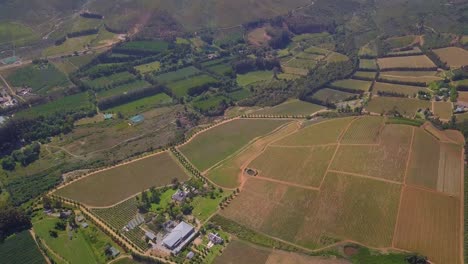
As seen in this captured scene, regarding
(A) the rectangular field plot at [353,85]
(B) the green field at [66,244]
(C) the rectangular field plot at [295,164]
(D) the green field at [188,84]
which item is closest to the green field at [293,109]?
(A) the rectangular field plot at [353,85]

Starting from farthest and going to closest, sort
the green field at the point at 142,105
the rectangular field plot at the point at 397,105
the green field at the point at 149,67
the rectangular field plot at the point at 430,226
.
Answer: the green field at the point at 149,67, the green field at the point at 142,105, the rectangular field plot at the point at 397,105, the rectangular field plot at the point at 430,226

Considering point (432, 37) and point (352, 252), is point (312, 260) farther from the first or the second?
point (432, 37)

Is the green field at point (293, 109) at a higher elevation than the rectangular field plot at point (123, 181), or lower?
lower

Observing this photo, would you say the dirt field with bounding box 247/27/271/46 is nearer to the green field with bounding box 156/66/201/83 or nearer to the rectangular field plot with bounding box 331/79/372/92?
the green field with bounding box 156/66/201/83

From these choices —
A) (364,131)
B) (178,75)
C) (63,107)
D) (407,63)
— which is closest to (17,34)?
(63,107)

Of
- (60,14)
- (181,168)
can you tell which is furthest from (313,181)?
(60,14)

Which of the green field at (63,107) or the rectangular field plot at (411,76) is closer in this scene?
the green field at (63,107)

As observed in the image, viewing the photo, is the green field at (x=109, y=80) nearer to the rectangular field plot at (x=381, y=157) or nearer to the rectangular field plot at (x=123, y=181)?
the rectangular field plot at (x=123, y=181)
